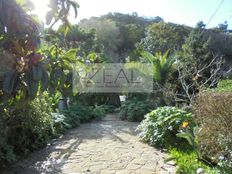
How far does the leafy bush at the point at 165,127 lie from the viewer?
5320 mm

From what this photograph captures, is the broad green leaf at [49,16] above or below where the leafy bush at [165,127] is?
above

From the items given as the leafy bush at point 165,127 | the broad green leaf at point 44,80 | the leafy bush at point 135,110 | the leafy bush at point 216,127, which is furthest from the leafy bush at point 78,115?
the broad green leaf at point 44,80

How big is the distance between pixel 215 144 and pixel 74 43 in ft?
34.9

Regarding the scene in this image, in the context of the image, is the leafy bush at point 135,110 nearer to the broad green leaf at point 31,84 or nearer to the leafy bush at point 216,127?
the leafy bush at point 216,127

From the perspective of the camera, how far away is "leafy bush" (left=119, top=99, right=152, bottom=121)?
27.9ft

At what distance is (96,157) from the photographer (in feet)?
15.6

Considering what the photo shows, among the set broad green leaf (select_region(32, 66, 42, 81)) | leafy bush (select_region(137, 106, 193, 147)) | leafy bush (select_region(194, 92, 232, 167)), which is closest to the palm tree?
leafy bush (select_region(137, 106, 193, 147))

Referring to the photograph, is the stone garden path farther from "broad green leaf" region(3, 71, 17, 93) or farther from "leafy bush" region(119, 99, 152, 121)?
"leafy bush" region(119, 99, 152, 121)

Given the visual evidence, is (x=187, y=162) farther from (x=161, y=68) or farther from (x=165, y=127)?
(x=161, y=68)

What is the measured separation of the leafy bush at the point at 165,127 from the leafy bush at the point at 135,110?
2692 mm

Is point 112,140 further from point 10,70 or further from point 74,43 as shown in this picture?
point 74,43

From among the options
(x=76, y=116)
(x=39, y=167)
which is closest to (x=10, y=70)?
(x=39, y=167)

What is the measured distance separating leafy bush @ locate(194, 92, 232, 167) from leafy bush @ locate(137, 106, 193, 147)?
925mm

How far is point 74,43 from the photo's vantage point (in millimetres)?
13609
